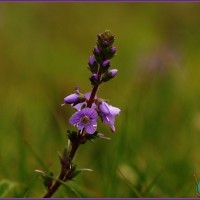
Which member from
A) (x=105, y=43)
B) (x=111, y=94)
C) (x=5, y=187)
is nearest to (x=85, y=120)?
(x=105, y=43)

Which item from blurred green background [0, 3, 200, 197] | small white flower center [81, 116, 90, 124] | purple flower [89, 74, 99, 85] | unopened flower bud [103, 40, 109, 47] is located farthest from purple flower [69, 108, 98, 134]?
blurred green background [0, 3, 200, 197]

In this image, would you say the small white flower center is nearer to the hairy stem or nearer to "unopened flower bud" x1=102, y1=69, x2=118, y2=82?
the hairy stem

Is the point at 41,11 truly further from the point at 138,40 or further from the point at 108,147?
the point at 108,147

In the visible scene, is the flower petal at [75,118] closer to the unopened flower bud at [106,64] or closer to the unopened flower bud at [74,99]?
the unopened flower bud at [74,99]

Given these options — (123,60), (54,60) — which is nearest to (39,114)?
(54,60)

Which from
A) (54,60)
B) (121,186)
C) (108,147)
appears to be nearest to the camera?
(121,186)

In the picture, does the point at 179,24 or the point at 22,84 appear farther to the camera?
the point at 179,24
